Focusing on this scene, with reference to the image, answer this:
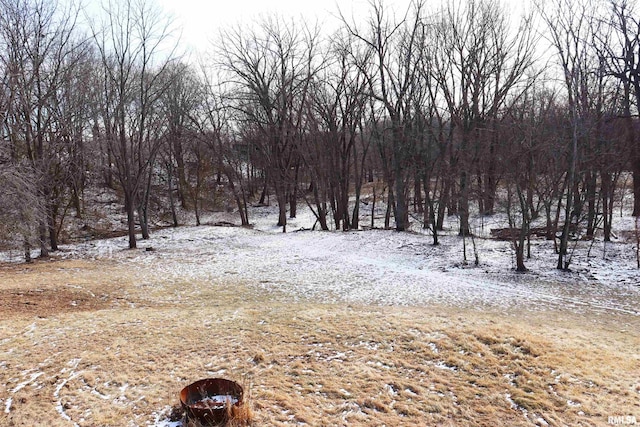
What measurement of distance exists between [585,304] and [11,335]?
1151 centimetres

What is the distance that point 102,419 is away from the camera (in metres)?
4.38

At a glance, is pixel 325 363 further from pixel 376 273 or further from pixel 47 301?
pixel 47 301

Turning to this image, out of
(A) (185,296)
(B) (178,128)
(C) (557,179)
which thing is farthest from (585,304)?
(B) (178,128)

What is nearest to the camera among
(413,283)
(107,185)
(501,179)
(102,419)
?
(102,419)

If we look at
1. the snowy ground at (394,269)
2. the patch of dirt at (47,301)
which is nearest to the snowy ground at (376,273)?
the snowy ground at (394,269)

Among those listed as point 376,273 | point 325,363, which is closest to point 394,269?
point 376,273

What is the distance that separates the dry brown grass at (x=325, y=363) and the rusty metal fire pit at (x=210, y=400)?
0.98ft

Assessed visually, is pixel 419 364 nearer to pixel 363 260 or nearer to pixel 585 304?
pixel 585 304

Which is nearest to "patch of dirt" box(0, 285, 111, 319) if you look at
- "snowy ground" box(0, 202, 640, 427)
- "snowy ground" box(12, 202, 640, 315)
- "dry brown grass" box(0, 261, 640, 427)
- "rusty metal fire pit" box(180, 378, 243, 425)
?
"dry brown grass" box(0, 261, 640, 427)

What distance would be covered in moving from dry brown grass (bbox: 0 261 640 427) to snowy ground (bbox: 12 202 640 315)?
4.00 ft

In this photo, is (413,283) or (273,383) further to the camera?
(413,283)

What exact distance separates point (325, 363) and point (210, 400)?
1.94 metres

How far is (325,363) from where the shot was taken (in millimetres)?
5883

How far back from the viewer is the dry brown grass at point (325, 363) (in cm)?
464
